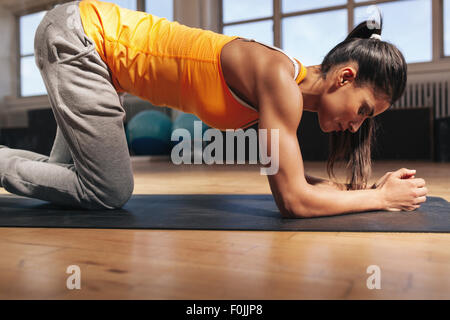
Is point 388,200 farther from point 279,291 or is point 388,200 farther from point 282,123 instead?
point 279,291

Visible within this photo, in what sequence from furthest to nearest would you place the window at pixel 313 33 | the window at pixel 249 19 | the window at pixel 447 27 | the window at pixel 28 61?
the window at pixel 28 61
the window at pixel 249 19
the window at pixel 313 33
the window at pixel 447 27

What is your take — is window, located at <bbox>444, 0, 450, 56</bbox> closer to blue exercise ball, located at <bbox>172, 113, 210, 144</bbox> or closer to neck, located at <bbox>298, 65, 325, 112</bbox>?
blue exercise ball, located at <bbox>172, 113, 210, 144</bbox>

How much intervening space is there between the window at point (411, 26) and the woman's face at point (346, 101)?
3827mm

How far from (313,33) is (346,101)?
4199 mm

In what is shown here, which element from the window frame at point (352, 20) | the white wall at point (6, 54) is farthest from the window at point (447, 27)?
the white wall at point (6, 54)

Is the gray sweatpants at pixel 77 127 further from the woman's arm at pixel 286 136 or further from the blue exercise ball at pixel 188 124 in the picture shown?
the blue exercise ball at pixel 188 124

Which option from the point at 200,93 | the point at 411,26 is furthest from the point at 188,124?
the point at 200,93

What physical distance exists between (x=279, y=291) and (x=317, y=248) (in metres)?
0.25

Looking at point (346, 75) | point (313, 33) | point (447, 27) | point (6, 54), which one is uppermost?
point (6, 54)

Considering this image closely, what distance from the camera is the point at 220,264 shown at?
67cm

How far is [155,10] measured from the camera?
579 cm

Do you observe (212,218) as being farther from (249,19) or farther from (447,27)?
(249,19)

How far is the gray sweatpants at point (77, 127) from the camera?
1133 millimetres
